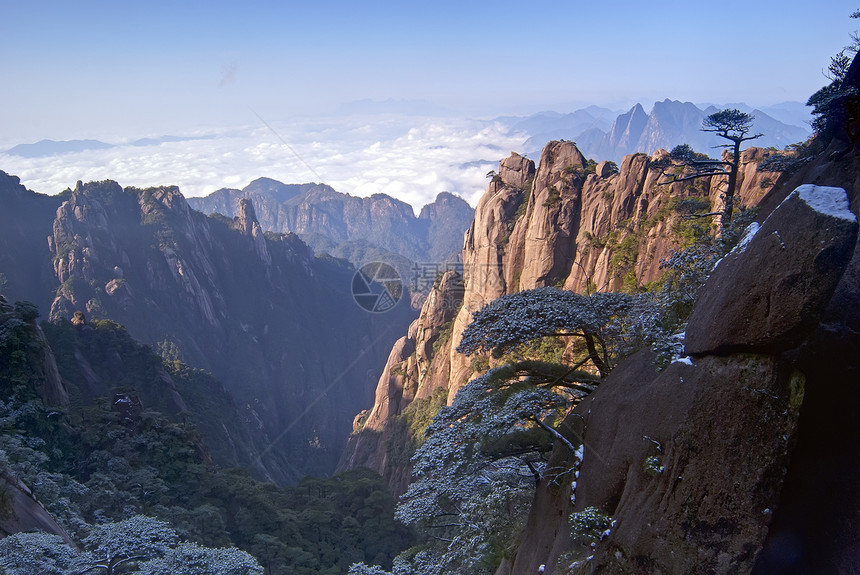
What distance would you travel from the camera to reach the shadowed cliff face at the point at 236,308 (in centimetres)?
8631

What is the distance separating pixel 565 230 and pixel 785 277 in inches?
1274

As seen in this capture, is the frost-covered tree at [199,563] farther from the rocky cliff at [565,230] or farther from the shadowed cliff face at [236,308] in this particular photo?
the shadowed cliff face at [236,308]

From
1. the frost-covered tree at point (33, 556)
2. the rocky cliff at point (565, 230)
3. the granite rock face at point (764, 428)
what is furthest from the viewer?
the rocky cliff at point (565, 230)

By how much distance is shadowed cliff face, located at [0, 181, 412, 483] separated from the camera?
86.3 m

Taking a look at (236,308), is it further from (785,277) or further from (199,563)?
(785,277)

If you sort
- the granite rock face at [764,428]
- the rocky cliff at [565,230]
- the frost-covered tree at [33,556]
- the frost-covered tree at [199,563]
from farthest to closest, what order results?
the rocky cliff at [565,230], the frost-covered tree at [199,563], the frost-covered tree at [33,556], the granite rock face at [764,428]

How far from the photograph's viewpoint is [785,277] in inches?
231

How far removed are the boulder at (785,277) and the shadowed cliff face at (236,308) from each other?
63762 millimetres

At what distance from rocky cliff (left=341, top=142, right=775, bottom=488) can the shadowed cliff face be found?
33530 millimetres

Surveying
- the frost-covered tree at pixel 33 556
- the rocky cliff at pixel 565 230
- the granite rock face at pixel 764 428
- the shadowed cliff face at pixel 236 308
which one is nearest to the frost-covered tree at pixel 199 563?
the frost-covered tree at pixel 33 556

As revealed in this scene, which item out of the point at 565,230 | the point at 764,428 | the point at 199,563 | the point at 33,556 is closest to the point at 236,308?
the point at 565,230

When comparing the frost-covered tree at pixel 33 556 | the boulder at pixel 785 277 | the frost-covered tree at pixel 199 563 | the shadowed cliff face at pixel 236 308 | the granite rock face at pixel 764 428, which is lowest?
the shadowed cliff face at pixel 236 308

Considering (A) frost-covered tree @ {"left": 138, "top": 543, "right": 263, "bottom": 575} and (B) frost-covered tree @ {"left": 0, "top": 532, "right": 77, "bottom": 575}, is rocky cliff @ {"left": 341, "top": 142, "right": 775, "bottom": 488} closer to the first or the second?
(A) frost-covered tree @ {"left": 138, "top": 543, "right": 263, "bottom": 575}

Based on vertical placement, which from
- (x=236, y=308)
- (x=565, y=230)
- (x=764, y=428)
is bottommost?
(x=236, y=308)
